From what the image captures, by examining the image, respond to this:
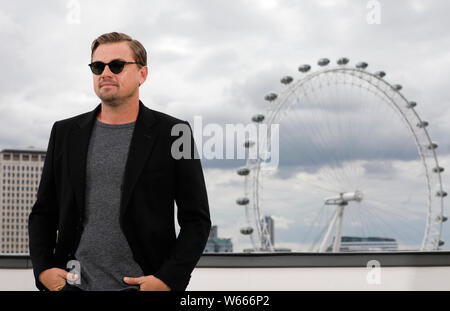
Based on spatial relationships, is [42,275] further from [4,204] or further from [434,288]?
[4,204]

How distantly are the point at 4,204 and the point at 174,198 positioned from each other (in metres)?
103

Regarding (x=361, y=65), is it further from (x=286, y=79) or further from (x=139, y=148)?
(x=139, y=148)

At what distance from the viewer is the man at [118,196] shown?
1.58m

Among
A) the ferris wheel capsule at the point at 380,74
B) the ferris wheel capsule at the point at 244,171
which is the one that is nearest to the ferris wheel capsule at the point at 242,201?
the ferris wheel capsule at the point at 244,171

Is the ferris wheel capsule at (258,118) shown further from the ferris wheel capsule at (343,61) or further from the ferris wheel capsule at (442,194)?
the ferris wheel capsule at (442,194)

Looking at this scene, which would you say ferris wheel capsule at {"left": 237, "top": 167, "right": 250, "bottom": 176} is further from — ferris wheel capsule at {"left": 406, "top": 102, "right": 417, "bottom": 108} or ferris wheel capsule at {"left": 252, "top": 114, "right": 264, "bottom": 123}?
ferris wheel capsule at {"left": 406, "top": 102, "right": 417, "bottom": 108}

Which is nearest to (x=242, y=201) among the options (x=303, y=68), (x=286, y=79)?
(x=286, y=79)

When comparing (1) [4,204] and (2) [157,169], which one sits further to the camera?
(1) [4,204]

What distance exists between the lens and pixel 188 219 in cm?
169

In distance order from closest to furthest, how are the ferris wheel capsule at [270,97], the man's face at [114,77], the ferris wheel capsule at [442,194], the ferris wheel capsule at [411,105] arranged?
the man's face at [114,77] < the ferris wheel capsule at [270,97] < the ferris wheel capsule at [411,105] < the ferris wheel capsule at [442,194]
